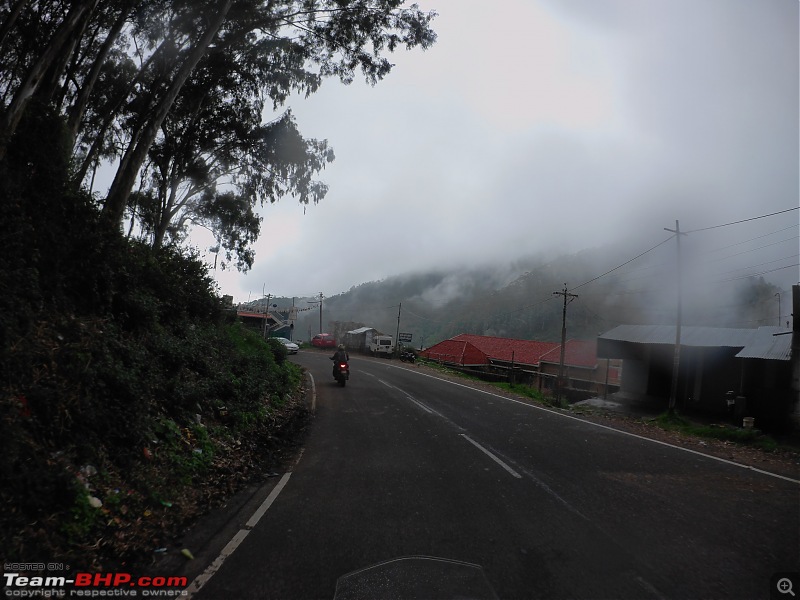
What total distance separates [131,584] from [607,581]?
153 inches

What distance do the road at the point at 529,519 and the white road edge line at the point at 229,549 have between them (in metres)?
0.05

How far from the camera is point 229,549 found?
4.31 m

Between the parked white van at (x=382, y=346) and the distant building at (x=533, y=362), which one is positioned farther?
the parked white van at (x=382, y=346)

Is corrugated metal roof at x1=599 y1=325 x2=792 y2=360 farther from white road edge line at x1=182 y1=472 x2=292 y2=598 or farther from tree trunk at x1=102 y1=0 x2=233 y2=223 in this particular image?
tree trunk at x1=102 y1=0 x2=233 y2=223

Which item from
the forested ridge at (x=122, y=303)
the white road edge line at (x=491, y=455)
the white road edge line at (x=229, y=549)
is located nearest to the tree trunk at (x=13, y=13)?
the forested ridge at (x=122, y=303)

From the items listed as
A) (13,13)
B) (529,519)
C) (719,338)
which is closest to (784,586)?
(529,519)

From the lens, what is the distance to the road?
385 cm

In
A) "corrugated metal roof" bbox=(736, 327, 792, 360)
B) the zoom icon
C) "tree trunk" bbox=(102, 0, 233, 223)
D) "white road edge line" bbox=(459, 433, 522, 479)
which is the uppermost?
"tree trunk" bbox=(102, 0, 233, 223)

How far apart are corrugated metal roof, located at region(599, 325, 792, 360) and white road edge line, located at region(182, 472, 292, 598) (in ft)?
54.9

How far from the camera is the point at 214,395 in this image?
9.59 m

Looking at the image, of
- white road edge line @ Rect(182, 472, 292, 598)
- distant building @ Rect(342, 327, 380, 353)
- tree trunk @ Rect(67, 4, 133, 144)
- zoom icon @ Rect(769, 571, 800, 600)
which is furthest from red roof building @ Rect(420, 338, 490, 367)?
zoom icon @ Rect(769, 571, 800, 600)

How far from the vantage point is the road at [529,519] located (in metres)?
3.85

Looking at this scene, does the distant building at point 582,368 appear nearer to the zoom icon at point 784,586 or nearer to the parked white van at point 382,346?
the parked white van at point 382,346

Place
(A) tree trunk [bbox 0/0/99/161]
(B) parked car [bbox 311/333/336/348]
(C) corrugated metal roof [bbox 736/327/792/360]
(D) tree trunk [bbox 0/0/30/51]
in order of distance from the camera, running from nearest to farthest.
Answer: (A) tree trunk [bbox 0/0/99/161]
(D) tree trunk [bbox 0/0/30/51]
(C) corrugated metal roof [bbox 736/327/792/360]
(B) parked car [bbox 311/333/336/348]
